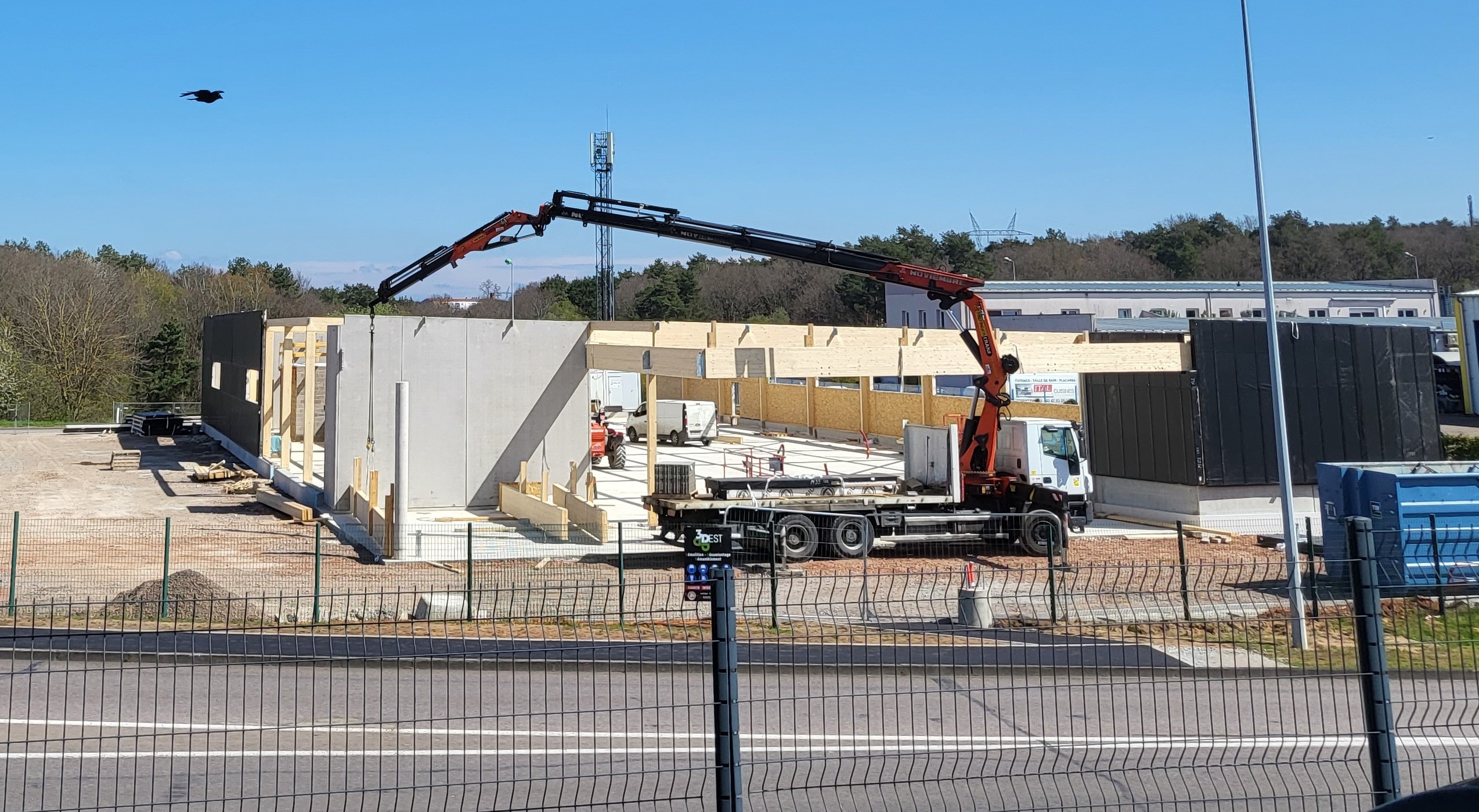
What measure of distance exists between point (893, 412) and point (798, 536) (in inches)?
876

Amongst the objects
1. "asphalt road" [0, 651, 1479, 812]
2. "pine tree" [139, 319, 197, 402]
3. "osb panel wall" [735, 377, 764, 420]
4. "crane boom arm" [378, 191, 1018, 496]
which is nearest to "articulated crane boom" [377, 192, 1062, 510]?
"crane boom arm" [378, 191, 1018, 496]

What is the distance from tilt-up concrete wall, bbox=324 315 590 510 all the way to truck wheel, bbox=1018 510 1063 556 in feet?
39.4

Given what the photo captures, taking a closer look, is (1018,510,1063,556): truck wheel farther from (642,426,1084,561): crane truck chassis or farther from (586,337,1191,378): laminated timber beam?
(586,337,1191,378): laminated timber beam

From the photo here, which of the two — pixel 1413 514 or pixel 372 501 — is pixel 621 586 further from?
pixel 372 501

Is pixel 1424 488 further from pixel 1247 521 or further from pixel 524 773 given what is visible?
pixel 524 773

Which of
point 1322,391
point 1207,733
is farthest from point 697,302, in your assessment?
point 1207,733

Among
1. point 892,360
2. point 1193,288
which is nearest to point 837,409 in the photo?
point 892,360

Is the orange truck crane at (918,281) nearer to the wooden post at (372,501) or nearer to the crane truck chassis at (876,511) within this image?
the crane truck chassis at (876,511)

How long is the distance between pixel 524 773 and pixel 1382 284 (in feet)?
231

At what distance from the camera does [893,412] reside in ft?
138

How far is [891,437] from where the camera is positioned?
4200 cm

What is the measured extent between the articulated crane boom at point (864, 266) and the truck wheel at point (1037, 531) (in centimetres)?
47

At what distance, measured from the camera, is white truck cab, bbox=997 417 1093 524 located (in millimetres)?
22453

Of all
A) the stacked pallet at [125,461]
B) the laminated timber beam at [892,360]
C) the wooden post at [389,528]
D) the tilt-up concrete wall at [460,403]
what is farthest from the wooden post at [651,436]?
the stacked pallet at [125,461]
